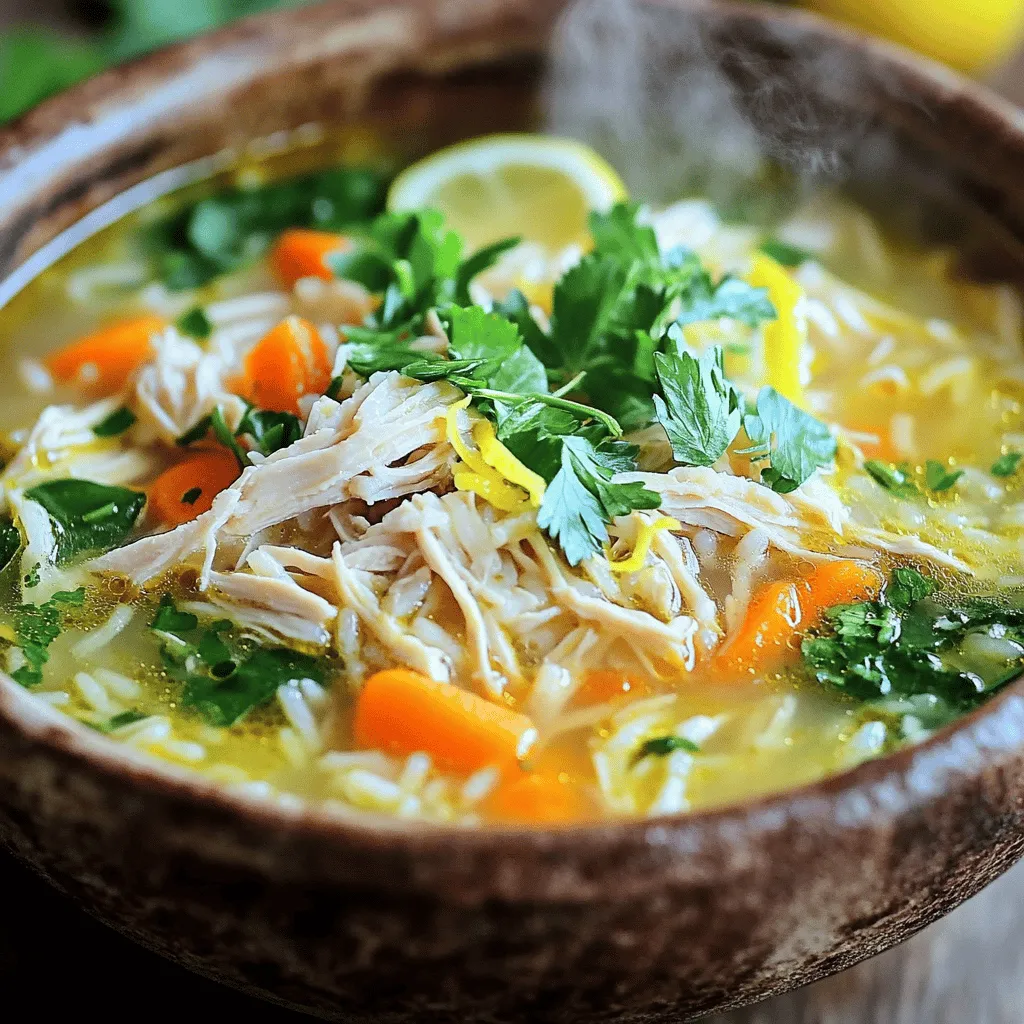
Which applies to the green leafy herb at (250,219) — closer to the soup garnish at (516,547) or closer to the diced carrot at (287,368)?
the soup garnish at (516,547)

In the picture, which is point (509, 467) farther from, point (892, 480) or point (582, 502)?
point (892, 480)

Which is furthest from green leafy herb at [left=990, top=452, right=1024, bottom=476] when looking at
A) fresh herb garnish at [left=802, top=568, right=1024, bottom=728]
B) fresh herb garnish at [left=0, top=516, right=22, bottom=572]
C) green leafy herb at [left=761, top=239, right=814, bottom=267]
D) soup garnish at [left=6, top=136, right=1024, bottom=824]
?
fresh herb garnish at [left=0, top=516, right=22, bottom=572]

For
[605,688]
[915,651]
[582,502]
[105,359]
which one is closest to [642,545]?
[582,502]

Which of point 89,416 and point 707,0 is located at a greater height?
point 707,0

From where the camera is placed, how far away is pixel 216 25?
4270mm

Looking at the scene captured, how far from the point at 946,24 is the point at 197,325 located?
2.85m

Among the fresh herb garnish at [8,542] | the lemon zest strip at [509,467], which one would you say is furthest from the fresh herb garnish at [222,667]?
the lemon zest strip at [509,467]

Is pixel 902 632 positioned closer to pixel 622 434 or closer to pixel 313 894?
pixel 622 434

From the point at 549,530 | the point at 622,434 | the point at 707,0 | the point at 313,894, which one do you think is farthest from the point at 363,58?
the point at 313,894

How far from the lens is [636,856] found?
1643 millimetres

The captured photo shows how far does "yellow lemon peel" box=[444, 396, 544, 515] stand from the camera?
2293 mm

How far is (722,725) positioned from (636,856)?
0.65 metres

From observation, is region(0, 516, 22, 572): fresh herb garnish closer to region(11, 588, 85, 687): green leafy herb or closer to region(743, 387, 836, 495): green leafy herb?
region(11, 588, 85, 687): green leafy herb

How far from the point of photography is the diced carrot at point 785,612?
92.0 inches
